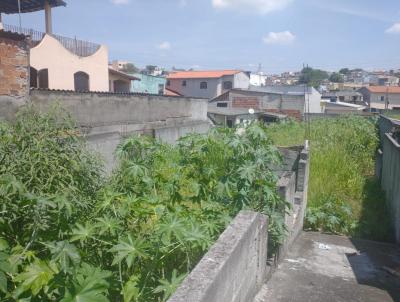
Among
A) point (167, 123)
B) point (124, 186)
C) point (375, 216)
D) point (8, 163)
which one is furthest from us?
point (167, 123)

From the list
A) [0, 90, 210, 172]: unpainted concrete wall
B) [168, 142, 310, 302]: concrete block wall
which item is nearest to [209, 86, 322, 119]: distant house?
[0, 90, 210, 172]: unpainted concrete wall

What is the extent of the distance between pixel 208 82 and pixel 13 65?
38.6 metres

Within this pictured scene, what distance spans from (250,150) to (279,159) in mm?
463

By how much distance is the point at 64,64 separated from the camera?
58.1ft

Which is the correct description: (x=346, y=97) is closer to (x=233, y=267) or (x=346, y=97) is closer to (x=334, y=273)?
(x=334, y=273)

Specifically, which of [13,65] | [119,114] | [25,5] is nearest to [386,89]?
[25,5]

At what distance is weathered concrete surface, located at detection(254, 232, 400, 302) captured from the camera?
4375mm

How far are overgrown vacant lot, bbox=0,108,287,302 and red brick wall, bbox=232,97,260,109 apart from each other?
28793 millimetres

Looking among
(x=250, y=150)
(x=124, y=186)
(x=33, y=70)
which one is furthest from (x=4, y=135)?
(x=33, y=70)

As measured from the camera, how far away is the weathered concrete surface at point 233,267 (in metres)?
2.01

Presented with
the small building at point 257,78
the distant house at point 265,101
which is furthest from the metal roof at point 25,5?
the small building at point 257,78

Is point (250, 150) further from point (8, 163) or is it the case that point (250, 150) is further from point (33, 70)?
point (33, 70)

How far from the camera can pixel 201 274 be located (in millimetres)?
2139

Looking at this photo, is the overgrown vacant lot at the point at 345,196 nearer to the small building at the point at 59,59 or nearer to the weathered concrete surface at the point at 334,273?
the weathered concrete surface at the point at 334,273
